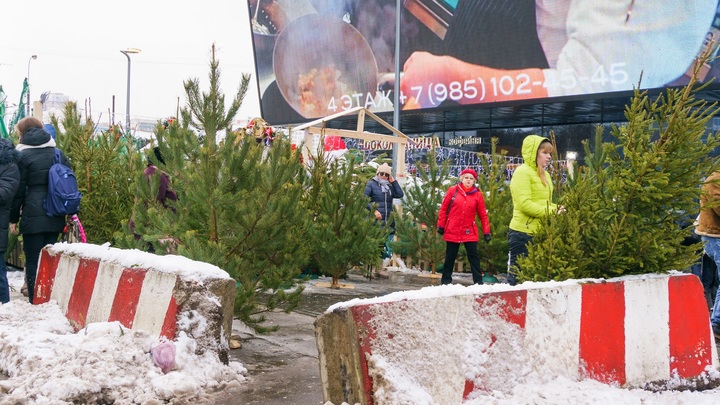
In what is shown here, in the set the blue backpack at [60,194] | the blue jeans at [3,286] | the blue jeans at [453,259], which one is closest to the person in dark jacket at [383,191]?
the blue jeans at [453,259]

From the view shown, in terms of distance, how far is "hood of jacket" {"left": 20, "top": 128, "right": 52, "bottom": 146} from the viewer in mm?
7293

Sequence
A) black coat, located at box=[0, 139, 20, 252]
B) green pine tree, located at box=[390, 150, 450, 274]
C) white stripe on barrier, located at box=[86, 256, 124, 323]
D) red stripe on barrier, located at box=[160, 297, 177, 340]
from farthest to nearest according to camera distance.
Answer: green pine tree, located at box=[390, 150, 450, 274] → black coat, located at box=[0, 139, 20, 252] → white stripe on barrier, located at box=[86, 256, 124, 323] → red stripe on barrier, located at box=[160, 297, 177, 340]

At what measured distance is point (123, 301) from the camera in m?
5.20

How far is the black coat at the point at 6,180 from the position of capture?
676 centimetres

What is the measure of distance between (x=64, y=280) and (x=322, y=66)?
1456 inches

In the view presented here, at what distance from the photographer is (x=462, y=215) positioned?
951cm

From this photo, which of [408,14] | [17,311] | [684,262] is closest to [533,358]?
[684,262]

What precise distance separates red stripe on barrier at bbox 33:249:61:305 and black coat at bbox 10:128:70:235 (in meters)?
0.49

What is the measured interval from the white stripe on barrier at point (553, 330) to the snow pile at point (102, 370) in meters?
1.86

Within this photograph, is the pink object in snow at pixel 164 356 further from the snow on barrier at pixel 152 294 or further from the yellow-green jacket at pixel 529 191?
the yellow-green jacket at pixel 529 191

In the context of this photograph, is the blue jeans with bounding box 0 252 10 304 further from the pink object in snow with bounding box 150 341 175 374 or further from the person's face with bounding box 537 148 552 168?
the person's face with bounding box 537 148 552 168

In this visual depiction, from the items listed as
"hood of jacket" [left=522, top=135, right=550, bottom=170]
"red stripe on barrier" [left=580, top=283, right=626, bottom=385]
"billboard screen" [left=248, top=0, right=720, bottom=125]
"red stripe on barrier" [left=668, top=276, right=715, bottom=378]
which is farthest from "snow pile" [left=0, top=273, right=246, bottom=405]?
"billboard screen" [left=248, top=0, right=720, bottom=125]

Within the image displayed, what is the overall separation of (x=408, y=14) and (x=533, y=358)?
32.6 metres

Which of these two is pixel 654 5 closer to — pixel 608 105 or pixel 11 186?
pixel 608 105
